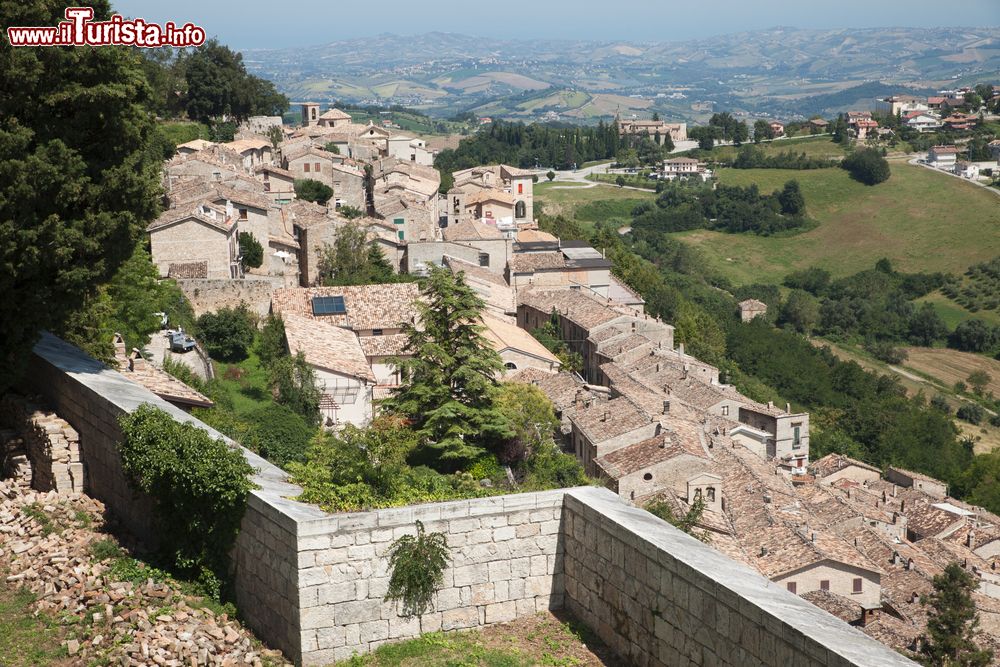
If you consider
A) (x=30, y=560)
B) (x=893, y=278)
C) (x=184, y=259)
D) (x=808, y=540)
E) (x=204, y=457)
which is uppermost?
(x=204, y=457)

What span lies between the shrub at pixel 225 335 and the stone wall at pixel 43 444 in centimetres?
1655

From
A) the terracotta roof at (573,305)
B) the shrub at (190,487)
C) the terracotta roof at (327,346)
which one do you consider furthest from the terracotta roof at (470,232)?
the shrub at (190,487)

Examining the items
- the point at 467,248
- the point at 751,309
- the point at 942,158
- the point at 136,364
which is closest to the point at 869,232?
the point at 942,158

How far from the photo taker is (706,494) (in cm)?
2977

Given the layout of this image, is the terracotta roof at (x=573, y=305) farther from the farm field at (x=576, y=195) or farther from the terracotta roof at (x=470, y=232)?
the farm field at (x=576, y=195)

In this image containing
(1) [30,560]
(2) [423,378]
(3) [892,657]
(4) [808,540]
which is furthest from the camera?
(4) [808,540]

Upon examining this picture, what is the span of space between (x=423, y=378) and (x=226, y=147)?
119 ft

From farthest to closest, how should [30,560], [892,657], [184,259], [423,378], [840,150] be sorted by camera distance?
[840,150] → [184,259] → [423,378] → [30,560] → [892,657]

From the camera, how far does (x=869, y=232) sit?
399 ft

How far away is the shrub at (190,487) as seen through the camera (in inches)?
394

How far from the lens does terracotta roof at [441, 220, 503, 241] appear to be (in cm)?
4982

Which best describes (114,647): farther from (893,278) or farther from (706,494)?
(893,278)

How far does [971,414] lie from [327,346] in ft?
172

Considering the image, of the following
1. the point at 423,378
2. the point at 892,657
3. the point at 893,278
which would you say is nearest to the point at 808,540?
the point at 423,378
